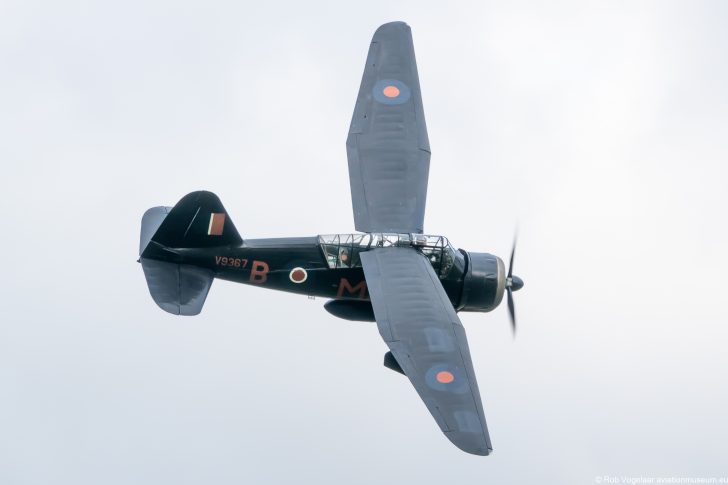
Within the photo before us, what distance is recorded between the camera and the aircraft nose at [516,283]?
4832 cm

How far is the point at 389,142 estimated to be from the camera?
49844mm

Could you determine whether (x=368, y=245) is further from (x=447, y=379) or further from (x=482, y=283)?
(x=447, y=379)

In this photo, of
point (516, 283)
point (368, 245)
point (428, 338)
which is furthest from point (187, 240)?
point (516, 283)

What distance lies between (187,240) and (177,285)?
1289 millimetres

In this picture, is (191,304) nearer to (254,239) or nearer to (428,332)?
(254,239)

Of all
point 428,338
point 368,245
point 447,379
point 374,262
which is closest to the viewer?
point 447,379

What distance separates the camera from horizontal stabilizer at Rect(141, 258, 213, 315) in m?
45.4

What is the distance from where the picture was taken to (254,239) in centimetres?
4756

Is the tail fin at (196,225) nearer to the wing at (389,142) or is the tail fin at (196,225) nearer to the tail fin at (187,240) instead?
the tail fin at (187,240)

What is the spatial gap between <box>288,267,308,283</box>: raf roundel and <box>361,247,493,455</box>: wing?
65.9 inches

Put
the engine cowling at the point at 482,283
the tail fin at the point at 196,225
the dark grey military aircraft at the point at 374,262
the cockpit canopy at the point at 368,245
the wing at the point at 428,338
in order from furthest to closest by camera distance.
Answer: the engine cowling at the point at 482,283 < the cockpit canopy at the point at 368,245 < the tail fin at the point at 196,225 < the dark grey military aircraft at the point at 374,262 < the wing at the point at 428,338

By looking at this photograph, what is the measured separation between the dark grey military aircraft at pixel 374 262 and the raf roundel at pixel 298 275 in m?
0.03

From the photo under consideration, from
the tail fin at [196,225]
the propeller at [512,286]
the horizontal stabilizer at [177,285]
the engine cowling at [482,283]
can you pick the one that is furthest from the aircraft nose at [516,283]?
the horizontal stabilizer at [177,285]

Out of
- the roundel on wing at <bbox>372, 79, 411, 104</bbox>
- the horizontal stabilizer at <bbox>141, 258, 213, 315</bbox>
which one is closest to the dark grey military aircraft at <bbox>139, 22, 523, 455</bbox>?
the horizontal stabilizer at <bbox>141, 258, 213, 315</bbox>
